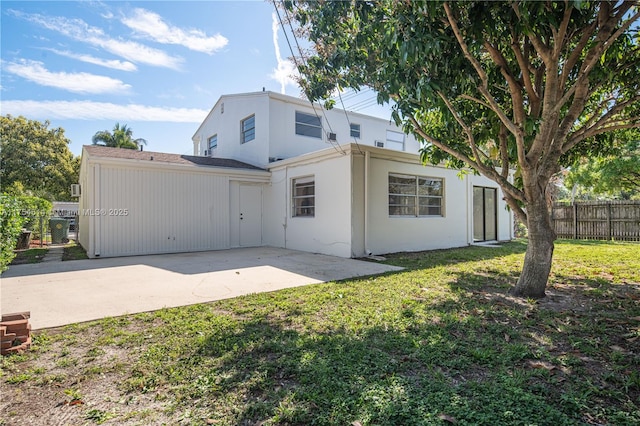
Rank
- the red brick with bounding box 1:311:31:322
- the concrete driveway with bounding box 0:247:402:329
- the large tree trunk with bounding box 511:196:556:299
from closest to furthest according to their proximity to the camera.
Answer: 1. the red brick with bounding box 1:311:31:322
2. the concrete driveway with bounding box 0:247:402:329
3. the large tree trunk with bounding box 511:196:556:299

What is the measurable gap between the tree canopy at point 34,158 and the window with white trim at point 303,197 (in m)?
20.8

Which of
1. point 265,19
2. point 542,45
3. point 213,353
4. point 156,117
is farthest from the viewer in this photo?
point 156,117

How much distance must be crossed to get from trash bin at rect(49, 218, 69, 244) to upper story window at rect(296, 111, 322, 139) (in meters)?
10.9

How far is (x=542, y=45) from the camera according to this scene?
406 centimetres

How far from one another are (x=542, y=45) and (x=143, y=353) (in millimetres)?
5788

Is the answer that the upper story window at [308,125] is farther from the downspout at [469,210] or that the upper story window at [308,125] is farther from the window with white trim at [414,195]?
the downspout at [469,210]

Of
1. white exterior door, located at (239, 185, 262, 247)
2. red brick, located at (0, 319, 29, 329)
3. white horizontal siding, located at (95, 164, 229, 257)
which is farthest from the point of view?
white exterior door, located at (239, 185, 262, 247)

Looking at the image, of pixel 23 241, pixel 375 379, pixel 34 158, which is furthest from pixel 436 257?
pixel 34 158

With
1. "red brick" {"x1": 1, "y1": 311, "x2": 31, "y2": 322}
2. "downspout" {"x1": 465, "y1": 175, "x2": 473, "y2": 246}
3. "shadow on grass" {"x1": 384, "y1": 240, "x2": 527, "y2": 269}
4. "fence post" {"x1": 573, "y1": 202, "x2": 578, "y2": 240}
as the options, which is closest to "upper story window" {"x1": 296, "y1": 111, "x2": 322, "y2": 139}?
"downspout" {"x1": 465, "y1": 175, "x2": 473, "y2": 246}

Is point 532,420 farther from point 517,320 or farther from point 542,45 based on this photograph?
point 542,45

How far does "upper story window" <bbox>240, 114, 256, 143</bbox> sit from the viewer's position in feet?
44.8

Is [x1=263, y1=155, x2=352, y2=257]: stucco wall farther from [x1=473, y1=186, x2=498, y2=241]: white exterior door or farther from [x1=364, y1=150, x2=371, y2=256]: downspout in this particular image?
[x1=473, y1=186, x2=498, y2=241]: white exterior door

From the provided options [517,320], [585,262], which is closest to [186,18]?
[517,320]

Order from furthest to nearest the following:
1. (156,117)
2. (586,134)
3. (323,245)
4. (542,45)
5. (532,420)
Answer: (156,117) < (323,245) < (586,134) < (542,45) < (532,420)
